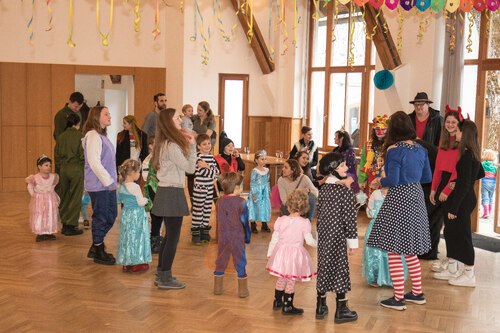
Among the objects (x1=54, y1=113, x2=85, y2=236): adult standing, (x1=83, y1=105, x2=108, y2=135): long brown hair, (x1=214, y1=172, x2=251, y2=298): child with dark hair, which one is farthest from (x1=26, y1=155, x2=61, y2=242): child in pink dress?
(x1=214, y1=172, x2=251, y2=298): child with dark hair

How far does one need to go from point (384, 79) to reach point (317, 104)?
103 inches

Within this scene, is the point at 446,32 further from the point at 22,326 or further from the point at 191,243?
the point at 22,326

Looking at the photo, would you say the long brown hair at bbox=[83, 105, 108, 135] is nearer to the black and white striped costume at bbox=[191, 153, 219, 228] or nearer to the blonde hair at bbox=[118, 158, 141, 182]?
the blonde hair at bbox=[118, 158, 141, 182]

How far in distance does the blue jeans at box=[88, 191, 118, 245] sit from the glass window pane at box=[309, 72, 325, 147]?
6.07 m

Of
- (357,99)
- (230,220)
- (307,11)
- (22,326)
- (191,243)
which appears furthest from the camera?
(307,11)

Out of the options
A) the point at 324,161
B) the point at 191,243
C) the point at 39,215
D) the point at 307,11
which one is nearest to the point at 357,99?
the point at 307,11

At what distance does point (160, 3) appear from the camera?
39.8ft

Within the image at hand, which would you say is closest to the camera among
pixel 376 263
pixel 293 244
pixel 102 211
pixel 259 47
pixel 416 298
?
pixel 293 244

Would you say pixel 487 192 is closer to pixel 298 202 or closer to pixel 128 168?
pixel 298 202

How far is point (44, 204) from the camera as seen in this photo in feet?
24.5

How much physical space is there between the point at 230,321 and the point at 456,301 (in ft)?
6.55

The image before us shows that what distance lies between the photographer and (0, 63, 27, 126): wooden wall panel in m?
11.3

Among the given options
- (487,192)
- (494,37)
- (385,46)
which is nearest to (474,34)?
(494,37)

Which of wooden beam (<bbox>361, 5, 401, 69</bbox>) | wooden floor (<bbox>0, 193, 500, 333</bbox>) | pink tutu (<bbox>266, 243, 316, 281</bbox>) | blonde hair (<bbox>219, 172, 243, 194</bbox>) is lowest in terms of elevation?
wooden floor (<bbox>0, 193, 500, 333</bbox>)
